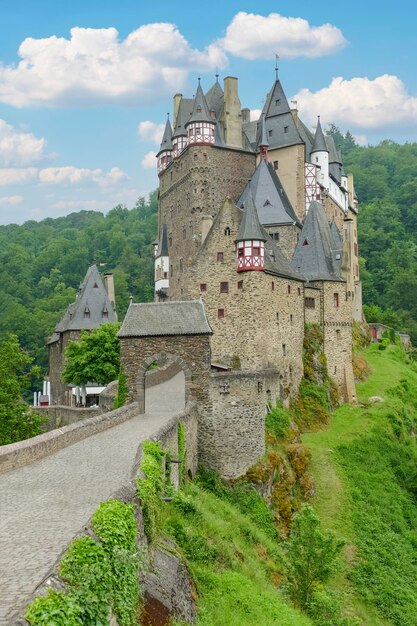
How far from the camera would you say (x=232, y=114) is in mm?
58688

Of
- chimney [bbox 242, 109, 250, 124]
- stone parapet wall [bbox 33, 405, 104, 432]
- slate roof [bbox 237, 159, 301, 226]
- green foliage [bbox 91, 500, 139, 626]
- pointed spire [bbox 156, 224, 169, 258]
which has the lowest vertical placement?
stone parapet wall [bbox 33, 405, 104, 432]

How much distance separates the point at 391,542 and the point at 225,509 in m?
10.2

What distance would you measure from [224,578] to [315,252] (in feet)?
113

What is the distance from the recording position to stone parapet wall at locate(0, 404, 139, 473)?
58.2ft

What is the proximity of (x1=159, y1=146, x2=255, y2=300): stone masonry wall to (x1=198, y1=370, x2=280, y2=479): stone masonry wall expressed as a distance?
71.3ft

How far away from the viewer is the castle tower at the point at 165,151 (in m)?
65.6

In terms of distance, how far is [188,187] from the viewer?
56844mm

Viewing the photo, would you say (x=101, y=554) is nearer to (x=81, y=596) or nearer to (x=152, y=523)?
(x=81, y=596)

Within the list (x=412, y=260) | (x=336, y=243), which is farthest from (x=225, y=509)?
(x=412, y=260)

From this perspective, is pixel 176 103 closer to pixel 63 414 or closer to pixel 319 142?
pixel 319 142

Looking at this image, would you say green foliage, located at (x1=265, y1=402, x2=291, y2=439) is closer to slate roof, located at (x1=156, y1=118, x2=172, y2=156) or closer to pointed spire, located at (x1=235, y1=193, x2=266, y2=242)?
pointed spire, located at (x1=235, y1=193, x2=266, y2=242)

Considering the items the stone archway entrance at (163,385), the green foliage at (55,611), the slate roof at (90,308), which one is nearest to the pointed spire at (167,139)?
→ the slate roof at (90,308)

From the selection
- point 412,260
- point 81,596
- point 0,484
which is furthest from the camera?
point 412,260

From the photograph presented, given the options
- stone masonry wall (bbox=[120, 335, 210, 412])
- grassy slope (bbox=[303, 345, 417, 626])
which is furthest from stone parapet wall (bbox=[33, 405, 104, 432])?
grassy slope (bbox=[303, 345, 417, 626])
